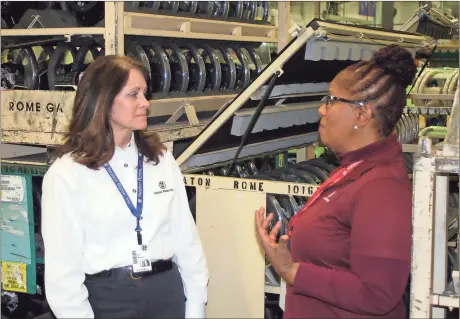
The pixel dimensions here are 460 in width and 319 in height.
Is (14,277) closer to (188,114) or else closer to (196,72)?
(188,114)

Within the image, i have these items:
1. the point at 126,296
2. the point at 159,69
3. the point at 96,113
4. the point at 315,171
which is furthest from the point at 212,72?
the point at 126,296

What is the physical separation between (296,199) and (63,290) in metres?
1.93

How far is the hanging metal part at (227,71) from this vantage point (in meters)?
4.60

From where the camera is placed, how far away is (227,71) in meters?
4.62

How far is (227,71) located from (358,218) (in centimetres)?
290

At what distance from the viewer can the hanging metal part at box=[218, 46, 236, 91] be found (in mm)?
4598

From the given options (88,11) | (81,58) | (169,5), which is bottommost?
(81,58)

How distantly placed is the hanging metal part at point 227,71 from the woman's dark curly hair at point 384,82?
8.37 ft

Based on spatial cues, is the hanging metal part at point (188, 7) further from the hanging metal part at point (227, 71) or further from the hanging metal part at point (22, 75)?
the hanging metal part at point (22, 75)

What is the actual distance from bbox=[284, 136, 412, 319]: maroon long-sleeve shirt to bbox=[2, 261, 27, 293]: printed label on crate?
1901mm

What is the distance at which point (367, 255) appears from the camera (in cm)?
182

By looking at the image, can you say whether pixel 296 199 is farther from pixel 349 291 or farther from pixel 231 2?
pixel 349 291

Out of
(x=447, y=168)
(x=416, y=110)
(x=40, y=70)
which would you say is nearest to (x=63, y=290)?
(x=447, y=168)

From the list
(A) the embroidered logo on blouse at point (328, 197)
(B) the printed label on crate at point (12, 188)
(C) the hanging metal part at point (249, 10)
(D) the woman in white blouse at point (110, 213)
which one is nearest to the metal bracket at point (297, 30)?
(D) the woman in white blouse at point (110, 213)
